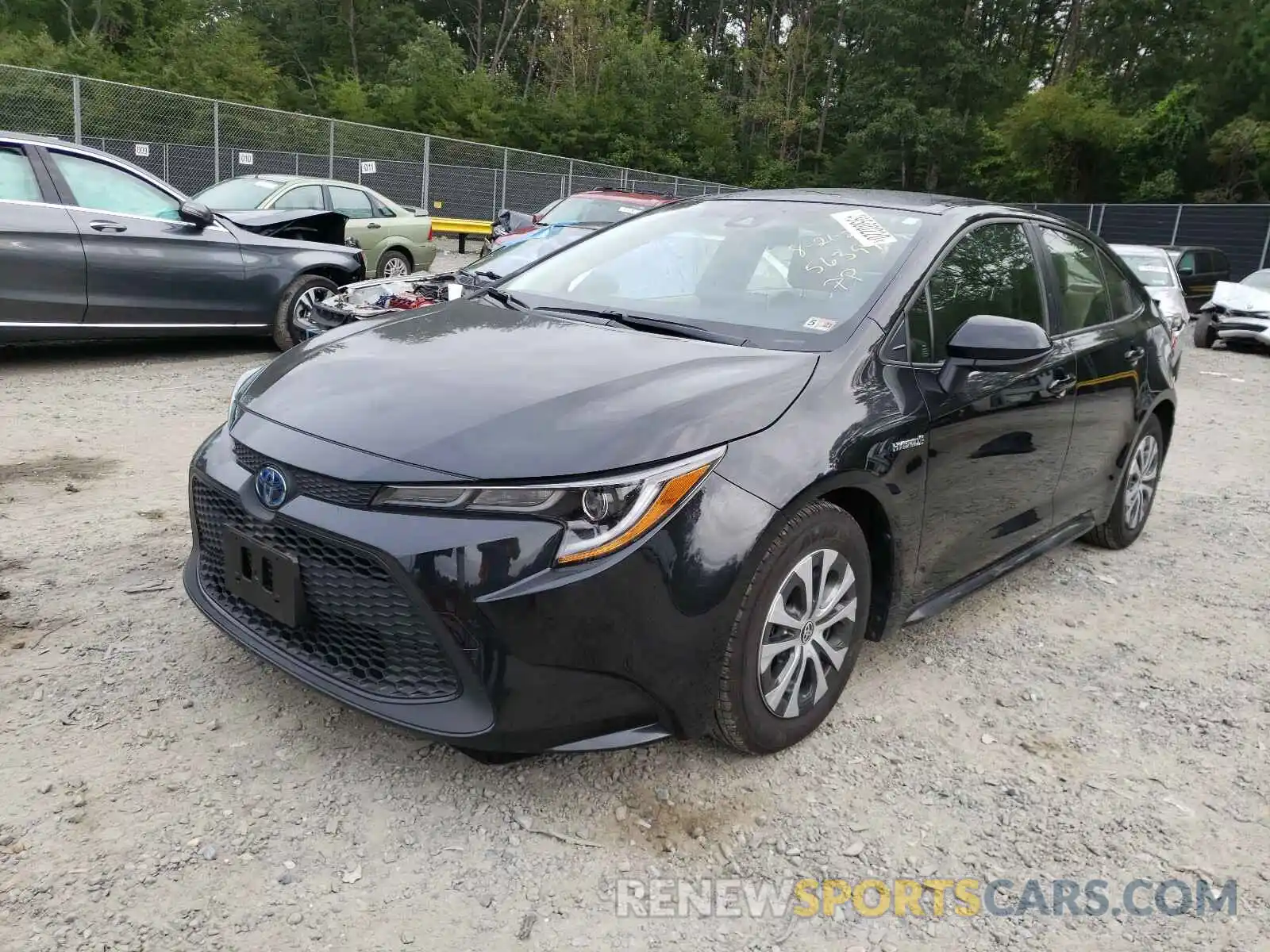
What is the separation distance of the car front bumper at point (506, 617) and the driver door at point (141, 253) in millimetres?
5302

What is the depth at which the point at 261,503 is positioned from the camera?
2.34 metres

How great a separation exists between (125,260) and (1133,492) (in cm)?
651

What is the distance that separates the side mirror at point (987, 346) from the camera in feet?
9.49

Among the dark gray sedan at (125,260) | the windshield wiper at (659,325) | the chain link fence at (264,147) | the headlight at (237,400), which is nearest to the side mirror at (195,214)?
the dark gray sedan at (125,260)

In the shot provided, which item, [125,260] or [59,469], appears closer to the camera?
[59,469]

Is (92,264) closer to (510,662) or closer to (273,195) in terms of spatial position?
(273,195)

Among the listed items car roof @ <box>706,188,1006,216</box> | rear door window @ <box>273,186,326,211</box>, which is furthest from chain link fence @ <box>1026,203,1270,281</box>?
car roof @ <box>706,188,1006,216</box>

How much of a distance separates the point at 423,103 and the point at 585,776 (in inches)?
1315

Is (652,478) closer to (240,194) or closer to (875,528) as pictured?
(875,528)

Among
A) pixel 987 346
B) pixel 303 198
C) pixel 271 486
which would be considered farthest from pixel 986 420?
pixel 303 198

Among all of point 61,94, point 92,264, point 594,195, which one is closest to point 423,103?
point 61,94

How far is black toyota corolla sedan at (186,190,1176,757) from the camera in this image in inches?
83.9

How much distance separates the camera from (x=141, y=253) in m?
6.84

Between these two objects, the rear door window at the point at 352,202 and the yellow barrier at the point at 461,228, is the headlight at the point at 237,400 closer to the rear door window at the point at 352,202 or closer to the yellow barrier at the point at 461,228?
the rear door window at the point at 352,202
